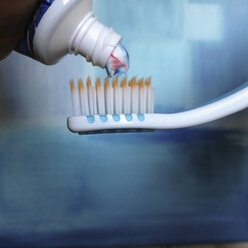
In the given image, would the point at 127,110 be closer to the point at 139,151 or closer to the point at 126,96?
the point at 126,96

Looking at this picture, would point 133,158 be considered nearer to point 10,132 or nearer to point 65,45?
point 10,132

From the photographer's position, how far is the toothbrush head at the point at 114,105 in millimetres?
442

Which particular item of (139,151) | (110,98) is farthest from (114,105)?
(139,151)

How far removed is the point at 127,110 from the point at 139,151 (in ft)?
0.71

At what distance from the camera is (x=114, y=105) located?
481mm

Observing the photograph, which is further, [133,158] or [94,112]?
[133,158]

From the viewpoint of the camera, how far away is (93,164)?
0.67m

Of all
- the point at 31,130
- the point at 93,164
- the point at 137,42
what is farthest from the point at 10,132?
the point at 137,42

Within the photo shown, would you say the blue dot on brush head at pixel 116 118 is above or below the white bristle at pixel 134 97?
below

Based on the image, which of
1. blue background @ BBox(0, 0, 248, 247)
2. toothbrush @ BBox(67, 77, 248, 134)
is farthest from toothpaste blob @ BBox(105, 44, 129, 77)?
blue background @ BBox(0, 0, 248, 247)

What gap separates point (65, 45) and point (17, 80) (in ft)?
0.89

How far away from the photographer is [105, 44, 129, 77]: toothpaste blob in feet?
1.37

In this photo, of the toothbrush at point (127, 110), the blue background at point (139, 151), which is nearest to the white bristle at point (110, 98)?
the toothbrush at point (127, 110)

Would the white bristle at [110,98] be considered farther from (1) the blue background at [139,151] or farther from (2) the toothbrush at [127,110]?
(1) the blue background at [139,151]
